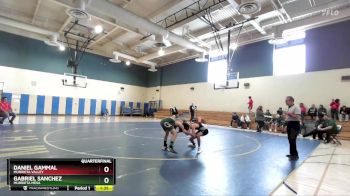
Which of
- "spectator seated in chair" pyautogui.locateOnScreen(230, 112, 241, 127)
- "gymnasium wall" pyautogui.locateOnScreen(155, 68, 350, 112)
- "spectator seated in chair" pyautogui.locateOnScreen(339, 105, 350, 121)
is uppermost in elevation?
"gymnasium wall" pyautogui.locateOnScreen(155, 68, 350, 112)

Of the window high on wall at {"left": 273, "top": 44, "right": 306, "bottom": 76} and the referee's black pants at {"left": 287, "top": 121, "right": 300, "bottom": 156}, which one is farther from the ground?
the window high on wall at {"left": 273, "top": 44, "right": 306, "bottom": 76}

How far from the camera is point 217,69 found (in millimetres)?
19562

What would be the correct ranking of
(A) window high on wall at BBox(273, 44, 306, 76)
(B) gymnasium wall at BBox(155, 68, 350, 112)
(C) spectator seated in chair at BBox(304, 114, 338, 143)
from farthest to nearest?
(A) window high on wall at BBox(273, 44, 306, 76) → (B) gymnasium wall at BBox(155, 68, 350, 112) → (C) spectator seated in chair at BBox(304, 114, 338, 143)

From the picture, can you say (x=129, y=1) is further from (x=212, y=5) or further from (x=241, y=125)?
(x=241, y=125)

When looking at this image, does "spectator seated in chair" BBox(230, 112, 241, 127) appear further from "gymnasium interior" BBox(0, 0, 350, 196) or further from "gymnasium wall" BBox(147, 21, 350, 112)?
"gymnasium wall" BBox(147, 21, 350, 112)

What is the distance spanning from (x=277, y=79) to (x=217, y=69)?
5824 mm

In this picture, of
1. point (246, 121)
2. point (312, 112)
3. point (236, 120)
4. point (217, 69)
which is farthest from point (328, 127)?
point (217, 69)

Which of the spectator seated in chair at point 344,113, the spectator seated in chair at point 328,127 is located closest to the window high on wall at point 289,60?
the spectator seated in chair at point 344,113

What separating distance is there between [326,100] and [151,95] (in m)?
18.8

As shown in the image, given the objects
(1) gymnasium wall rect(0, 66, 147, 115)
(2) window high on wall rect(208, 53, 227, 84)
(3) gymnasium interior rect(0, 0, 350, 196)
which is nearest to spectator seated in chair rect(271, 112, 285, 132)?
(3) gymnasium interior rect(0, 0, 350, 196)

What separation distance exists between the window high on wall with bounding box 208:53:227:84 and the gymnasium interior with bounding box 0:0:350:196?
124mm

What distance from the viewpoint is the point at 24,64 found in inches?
678
